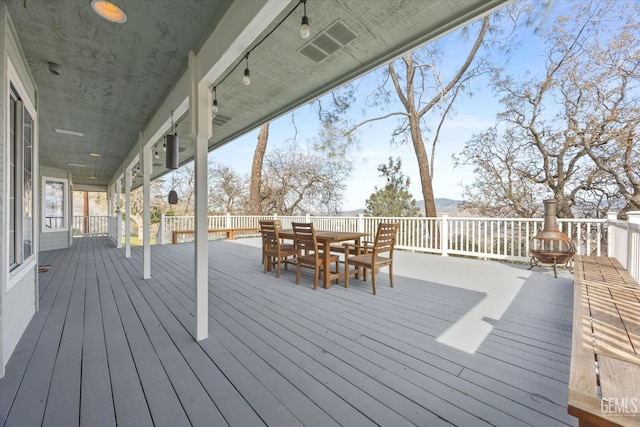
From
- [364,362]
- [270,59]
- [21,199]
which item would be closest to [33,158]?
[21,199]

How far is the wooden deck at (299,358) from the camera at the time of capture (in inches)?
56.0

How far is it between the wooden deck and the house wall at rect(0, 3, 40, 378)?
0.52 ft

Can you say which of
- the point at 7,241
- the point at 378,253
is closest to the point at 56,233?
the point at 7,241

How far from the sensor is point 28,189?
2.95m

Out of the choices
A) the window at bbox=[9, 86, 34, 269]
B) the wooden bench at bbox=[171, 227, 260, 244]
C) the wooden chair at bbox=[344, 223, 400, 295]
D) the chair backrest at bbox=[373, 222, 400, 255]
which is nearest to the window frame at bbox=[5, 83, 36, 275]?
the window at bbox=[9, 86, 34, 269]

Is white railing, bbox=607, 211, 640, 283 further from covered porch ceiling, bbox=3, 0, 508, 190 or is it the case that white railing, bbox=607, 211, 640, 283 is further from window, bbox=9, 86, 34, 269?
window, bbox=9, 86, 34, 269

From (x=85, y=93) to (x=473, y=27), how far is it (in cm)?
979

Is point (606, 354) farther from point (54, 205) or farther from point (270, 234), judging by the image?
point (54, 205)

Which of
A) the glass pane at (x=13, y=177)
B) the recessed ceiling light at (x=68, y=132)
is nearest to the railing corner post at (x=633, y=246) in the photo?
the glass pane at (x=13, y=177)

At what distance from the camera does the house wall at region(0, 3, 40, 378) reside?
5.95 ft

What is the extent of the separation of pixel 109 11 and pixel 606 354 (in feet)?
12.0

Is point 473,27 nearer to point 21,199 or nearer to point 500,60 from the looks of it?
point 500,60

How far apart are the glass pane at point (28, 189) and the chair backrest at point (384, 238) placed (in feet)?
12.4

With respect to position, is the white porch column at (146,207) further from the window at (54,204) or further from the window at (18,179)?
the window at (54,204)
